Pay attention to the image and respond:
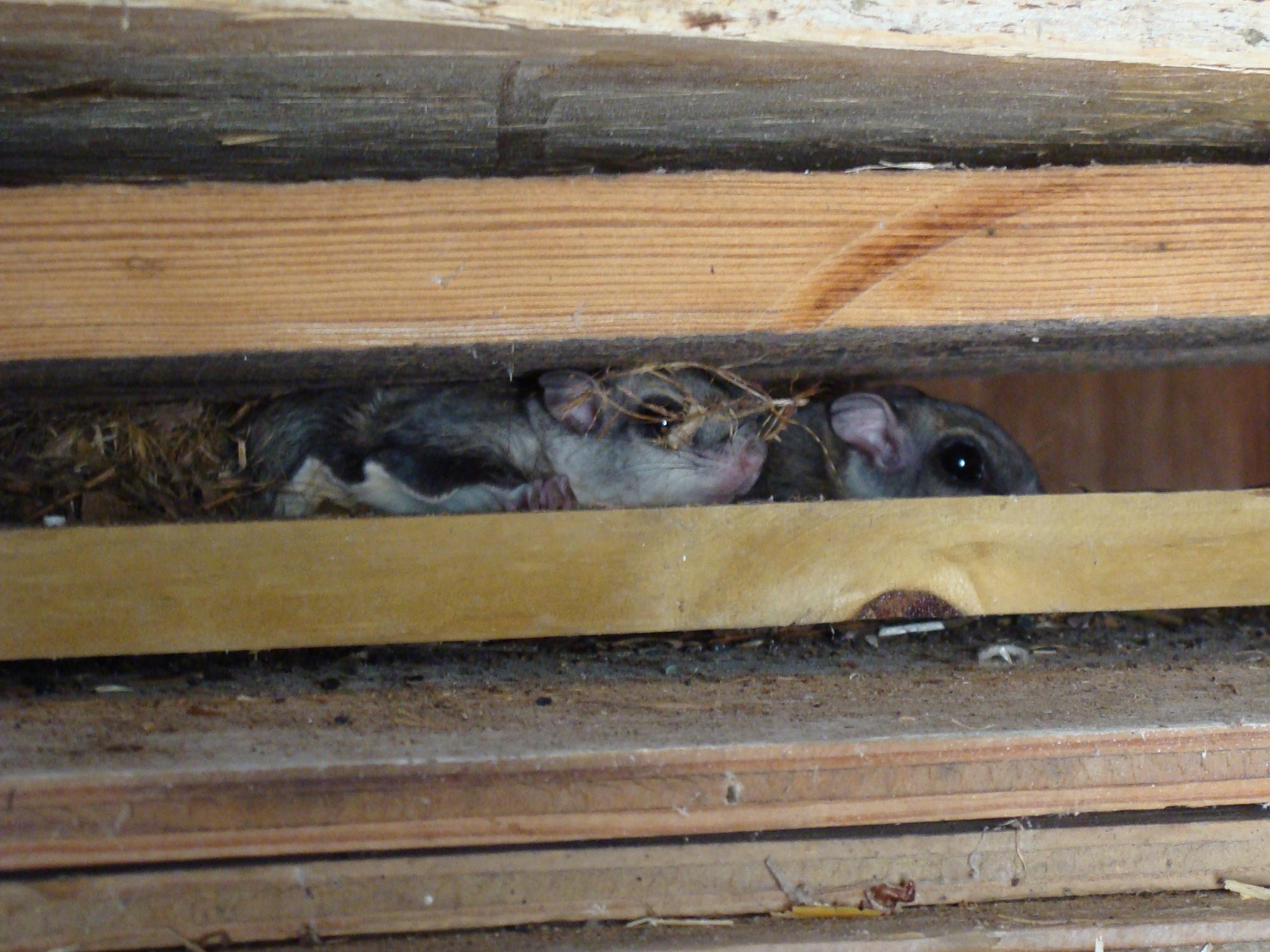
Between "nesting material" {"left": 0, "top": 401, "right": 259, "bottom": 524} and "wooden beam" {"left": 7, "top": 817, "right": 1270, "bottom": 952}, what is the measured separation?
1332 millimetres

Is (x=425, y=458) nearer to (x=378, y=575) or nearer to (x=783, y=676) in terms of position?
(x=378, y=575)

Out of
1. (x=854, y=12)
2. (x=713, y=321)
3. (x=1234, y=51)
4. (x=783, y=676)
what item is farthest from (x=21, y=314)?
(x=1234, y=51)

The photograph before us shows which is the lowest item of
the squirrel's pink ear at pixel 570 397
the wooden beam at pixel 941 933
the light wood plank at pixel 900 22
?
the wooden beam at pixel 941 933

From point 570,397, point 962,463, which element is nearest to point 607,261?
point 570,397

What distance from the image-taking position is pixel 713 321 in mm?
1546

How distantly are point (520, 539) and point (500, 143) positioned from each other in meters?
0.59

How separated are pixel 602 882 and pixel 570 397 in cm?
137

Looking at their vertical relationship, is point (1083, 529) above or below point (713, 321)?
below

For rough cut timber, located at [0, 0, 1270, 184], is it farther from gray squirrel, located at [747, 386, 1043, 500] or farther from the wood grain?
gray squirrel, located at [747, 386, 1043, 500]

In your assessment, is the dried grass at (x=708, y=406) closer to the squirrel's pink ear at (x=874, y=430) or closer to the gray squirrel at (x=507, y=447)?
the gray squirrel at (x=507, y=447)

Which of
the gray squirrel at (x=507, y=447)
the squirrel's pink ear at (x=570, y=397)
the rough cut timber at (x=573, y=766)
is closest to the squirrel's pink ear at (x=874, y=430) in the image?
the gray squirrel at (x=507, y=447)

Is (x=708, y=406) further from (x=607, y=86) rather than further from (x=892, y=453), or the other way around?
(x=607, y=86)

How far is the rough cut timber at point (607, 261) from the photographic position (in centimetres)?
141

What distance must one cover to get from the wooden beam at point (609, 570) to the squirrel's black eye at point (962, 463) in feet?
3.05
